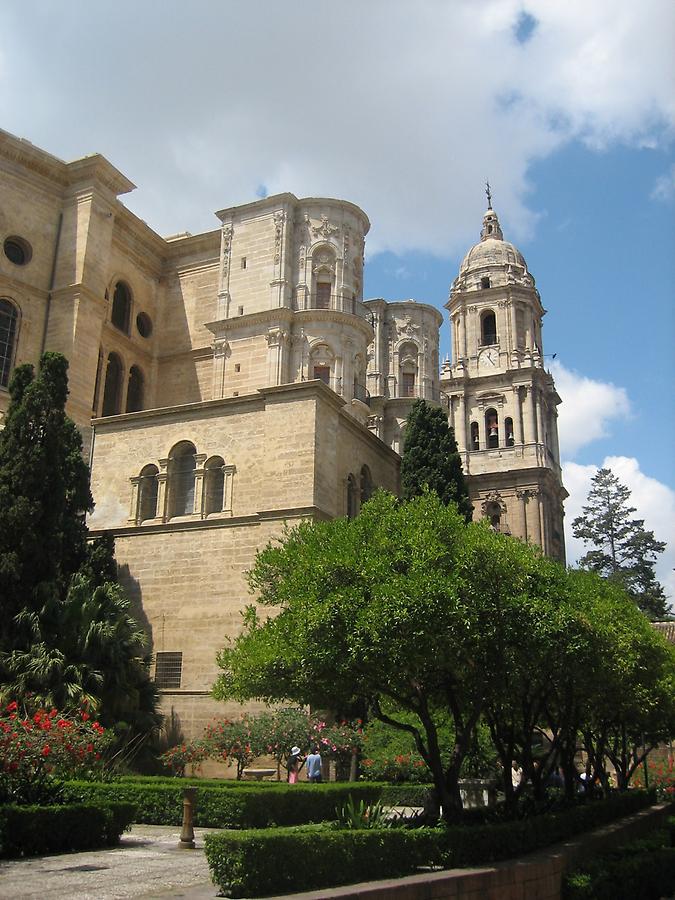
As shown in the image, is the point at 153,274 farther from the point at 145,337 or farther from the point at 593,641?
the point at 593,641

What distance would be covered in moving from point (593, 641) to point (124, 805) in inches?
275

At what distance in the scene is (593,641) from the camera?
1195 cm

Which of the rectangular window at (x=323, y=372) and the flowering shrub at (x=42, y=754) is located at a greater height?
the rectangular window at (x=323, y=372)

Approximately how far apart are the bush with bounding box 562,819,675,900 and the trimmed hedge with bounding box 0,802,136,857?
5.99 meters

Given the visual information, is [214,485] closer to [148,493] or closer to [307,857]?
[148,493]

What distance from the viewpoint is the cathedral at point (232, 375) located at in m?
22.5

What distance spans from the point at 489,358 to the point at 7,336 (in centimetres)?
2618

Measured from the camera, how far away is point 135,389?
3797 cm

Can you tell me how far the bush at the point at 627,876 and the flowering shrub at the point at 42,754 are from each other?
6.93 meters

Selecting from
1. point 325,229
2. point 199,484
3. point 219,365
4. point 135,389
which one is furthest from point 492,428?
point 199,484

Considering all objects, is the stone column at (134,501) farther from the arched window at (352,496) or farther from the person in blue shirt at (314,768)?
the person in blue shirt at (314,768)

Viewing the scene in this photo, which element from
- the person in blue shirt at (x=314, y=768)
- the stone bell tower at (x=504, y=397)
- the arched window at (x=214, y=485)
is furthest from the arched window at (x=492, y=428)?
the person in blue shirt at (x=314, y=768)

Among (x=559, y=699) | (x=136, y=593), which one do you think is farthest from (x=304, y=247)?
(x=559, y=699)

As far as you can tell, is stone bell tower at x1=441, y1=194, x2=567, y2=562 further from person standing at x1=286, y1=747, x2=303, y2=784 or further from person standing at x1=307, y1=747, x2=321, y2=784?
person standing at x1=307, y1=747, x2=321, y2=784
